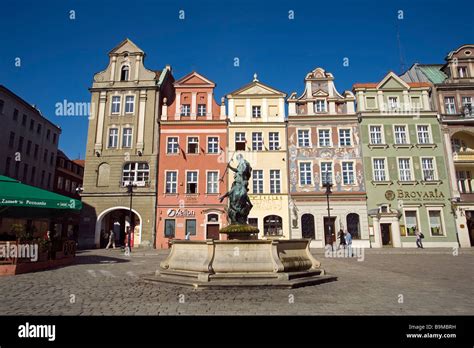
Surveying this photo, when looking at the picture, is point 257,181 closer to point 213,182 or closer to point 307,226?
point 213,182

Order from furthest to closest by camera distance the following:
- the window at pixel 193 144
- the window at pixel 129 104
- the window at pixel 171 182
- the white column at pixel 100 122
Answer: the window at pixel 129 104, the window at pixel 193 144, the white column at pixel 100 122, the window at pixel 171 182

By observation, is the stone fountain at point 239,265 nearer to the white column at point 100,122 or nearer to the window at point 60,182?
the white column at point 100,122

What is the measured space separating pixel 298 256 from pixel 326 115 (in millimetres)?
21801

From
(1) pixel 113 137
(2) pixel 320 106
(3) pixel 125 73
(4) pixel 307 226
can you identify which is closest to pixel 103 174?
(1) pixel 113 137

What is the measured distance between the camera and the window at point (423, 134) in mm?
27966

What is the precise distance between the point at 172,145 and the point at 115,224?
40.8 ft

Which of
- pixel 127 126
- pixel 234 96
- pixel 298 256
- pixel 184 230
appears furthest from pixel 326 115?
pixel 298 256

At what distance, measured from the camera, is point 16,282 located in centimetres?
843

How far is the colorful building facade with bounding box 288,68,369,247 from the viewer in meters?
26.2

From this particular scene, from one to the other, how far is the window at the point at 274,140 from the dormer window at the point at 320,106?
4.64m

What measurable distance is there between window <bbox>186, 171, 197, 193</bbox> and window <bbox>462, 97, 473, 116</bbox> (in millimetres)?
25931

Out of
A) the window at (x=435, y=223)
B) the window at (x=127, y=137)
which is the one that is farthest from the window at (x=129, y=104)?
the window at (x=435, y=223)

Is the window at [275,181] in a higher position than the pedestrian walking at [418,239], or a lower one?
higher
